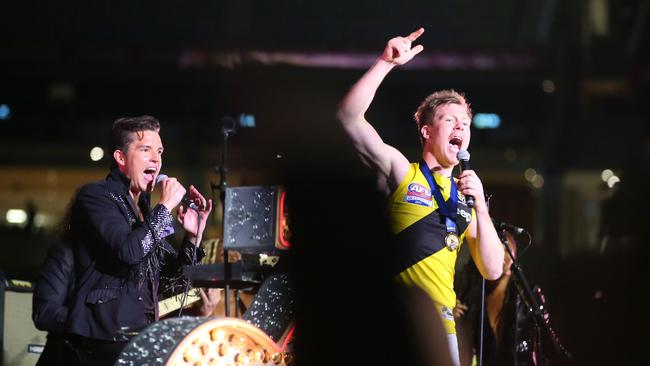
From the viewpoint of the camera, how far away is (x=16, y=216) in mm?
11445

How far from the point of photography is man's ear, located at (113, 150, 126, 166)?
11.0ft

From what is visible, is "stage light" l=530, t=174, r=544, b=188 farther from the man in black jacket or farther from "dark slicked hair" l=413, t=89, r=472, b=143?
the man in black jacket

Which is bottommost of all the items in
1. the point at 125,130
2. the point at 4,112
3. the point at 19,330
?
the point at 19,330

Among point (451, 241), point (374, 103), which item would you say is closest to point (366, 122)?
point (451, 241)

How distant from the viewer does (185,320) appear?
8.99 ft

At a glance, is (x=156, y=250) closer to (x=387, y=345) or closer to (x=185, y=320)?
(x=185, y=320)

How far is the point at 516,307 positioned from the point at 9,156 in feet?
30.9

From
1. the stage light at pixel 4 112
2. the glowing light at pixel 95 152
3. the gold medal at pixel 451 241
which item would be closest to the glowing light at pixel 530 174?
the glowing light at pixel 95 152

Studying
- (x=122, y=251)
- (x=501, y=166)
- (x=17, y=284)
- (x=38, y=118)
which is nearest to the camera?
(x=122, y=251)

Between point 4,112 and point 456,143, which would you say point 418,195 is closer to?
point 456,143

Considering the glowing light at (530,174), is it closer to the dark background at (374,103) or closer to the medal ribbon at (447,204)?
the dark background at (374,103)

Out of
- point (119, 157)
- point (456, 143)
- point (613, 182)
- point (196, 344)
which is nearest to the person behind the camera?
point (196, 344)

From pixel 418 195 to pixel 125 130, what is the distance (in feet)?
4.10

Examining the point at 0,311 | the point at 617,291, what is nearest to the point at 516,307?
the point at 617,291
